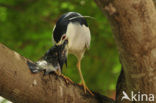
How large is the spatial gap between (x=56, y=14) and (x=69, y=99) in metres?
1.80

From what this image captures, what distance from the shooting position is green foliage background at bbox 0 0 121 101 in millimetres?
3077

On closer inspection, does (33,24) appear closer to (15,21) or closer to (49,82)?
(15,21)

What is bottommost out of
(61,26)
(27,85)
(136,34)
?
(27,85)

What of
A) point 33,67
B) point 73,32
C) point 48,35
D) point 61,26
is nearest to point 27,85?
point 33,67

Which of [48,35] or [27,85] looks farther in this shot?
[48,35]

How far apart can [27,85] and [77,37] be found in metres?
0.77

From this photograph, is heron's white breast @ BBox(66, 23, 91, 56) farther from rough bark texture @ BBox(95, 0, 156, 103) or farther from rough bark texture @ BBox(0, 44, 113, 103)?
rough bark texture @ BBox(95, 0, 156, 103)

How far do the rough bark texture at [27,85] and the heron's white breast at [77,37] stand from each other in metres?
0.42

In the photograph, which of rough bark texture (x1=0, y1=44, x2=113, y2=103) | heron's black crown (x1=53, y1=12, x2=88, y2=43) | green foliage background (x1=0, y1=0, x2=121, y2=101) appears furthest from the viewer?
green foliage background (x1=0, y1=0, x2=121, y2=101)

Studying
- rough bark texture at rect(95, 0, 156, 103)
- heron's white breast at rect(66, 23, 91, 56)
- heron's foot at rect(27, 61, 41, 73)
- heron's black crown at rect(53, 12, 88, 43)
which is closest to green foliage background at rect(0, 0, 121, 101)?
heron's white breast at rect(66, 23, 91, 56)

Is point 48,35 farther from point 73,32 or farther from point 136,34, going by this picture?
point 136,34

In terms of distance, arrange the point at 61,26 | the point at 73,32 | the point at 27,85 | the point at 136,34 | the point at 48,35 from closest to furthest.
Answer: the point at 136,34, the point at 27,85, the point at 61,26, the point at 73,32, the point at 48,35

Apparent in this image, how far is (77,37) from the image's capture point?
2080 millimetres

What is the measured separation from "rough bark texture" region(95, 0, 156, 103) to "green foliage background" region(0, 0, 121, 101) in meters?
1.60
